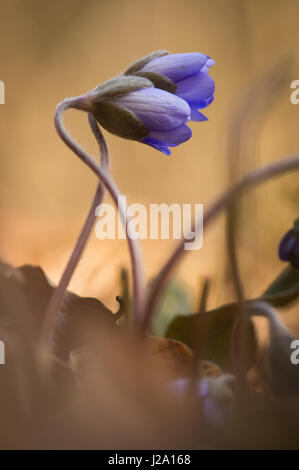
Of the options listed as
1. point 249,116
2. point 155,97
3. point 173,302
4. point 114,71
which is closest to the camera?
point 249,116

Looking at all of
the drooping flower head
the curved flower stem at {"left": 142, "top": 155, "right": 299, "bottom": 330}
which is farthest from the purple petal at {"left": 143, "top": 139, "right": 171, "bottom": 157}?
the curved flower stem at {"left": 142, "top": 155, "right": 299, "bottom": 330}

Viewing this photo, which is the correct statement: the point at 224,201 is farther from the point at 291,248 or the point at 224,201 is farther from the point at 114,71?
the point at 114,71

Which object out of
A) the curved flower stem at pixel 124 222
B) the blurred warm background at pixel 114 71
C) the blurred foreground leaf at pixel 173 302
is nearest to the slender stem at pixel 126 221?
the curved flower stem at pixel 124 222

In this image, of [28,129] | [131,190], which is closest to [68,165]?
[28,129]

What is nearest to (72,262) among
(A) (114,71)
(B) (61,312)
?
(B) (61,312)

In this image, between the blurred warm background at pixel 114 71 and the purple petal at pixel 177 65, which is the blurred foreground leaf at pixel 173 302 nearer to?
the purple petal at pixel 177 65

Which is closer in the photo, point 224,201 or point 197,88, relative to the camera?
point 224,201
